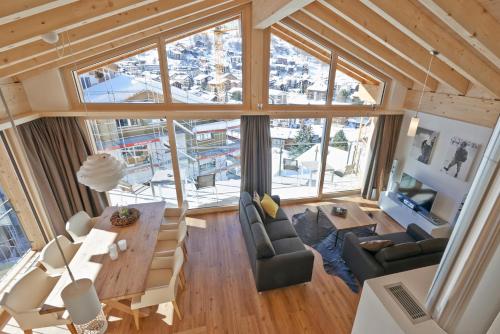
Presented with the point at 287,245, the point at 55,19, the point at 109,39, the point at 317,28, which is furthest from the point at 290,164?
the point at 55,19

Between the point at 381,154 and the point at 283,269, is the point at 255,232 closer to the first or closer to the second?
the point at 283,269

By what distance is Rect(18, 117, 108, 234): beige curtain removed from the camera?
4160mm

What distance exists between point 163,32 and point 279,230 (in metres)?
4.09

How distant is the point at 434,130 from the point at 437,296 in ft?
14.8

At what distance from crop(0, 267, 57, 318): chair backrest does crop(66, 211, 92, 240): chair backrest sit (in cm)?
79

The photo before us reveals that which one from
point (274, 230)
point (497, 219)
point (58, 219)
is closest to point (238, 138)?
point (274, 230)

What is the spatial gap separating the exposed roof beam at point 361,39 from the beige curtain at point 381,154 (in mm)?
1132

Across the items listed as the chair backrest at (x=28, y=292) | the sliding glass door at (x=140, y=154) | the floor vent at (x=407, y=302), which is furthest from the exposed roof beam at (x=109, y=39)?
the floor vent at (x=407, y=302)

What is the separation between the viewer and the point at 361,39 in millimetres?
4195

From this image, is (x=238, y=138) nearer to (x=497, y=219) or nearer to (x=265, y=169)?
(x=265, y=169)

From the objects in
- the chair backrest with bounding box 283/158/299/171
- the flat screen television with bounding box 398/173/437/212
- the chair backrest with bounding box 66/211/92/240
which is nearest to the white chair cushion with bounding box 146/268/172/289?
the chair backrest with bounding box 66/211/92/240

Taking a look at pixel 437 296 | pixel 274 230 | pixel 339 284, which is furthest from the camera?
pixel 274 230

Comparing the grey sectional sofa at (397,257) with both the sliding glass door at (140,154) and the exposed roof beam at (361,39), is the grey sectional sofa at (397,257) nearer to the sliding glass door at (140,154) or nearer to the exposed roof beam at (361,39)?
the exposed roof beam at (361,39)

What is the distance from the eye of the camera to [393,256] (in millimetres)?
3490
